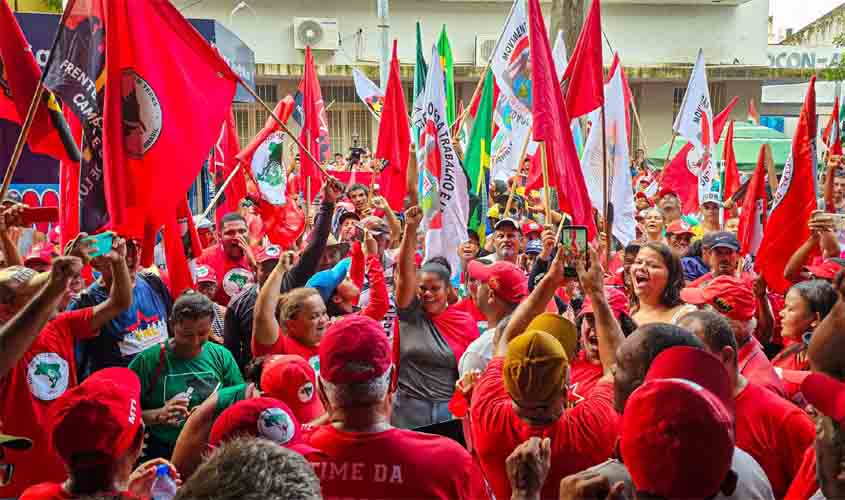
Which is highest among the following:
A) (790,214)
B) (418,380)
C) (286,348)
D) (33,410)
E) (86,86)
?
(86,86)

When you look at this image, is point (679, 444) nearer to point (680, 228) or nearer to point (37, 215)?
point (37, 215)

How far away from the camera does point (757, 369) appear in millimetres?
3758

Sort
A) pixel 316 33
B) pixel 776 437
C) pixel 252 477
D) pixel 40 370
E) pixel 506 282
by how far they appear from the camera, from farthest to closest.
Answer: pixel 316 33 < pixel 506 282 < pixel 40 370 < pixel 776 437 < pixel 252 477

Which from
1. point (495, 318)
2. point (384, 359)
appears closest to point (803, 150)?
point (495, 318)

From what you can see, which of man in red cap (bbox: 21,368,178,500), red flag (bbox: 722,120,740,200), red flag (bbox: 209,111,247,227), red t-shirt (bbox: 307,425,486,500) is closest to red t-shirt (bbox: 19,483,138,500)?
man in red cap (bbox: 21,368,178,500)

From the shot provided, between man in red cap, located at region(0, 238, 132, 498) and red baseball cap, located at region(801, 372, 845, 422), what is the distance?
2799 millimetres

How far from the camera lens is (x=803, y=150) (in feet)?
20.5

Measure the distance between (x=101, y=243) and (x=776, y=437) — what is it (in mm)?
2919

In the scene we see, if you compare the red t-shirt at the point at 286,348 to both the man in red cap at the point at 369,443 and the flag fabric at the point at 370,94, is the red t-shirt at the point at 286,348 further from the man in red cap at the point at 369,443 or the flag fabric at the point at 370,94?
the flag fabric at the point at 370,94

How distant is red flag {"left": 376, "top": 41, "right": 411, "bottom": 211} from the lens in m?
8.16

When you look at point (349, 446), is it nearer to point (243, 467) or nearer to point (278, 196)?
point (243, 467)

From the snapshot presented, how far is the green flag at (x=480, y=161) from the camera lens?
7.29 m

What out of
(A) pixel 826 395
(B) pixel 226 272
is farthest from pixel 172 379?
(A) pixel 826 395

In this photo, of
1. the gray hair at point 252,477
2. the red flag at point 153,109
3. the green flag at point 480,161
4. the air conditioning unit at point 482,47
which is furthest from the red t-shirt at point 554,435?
the air conditioning unit at point 482,47
